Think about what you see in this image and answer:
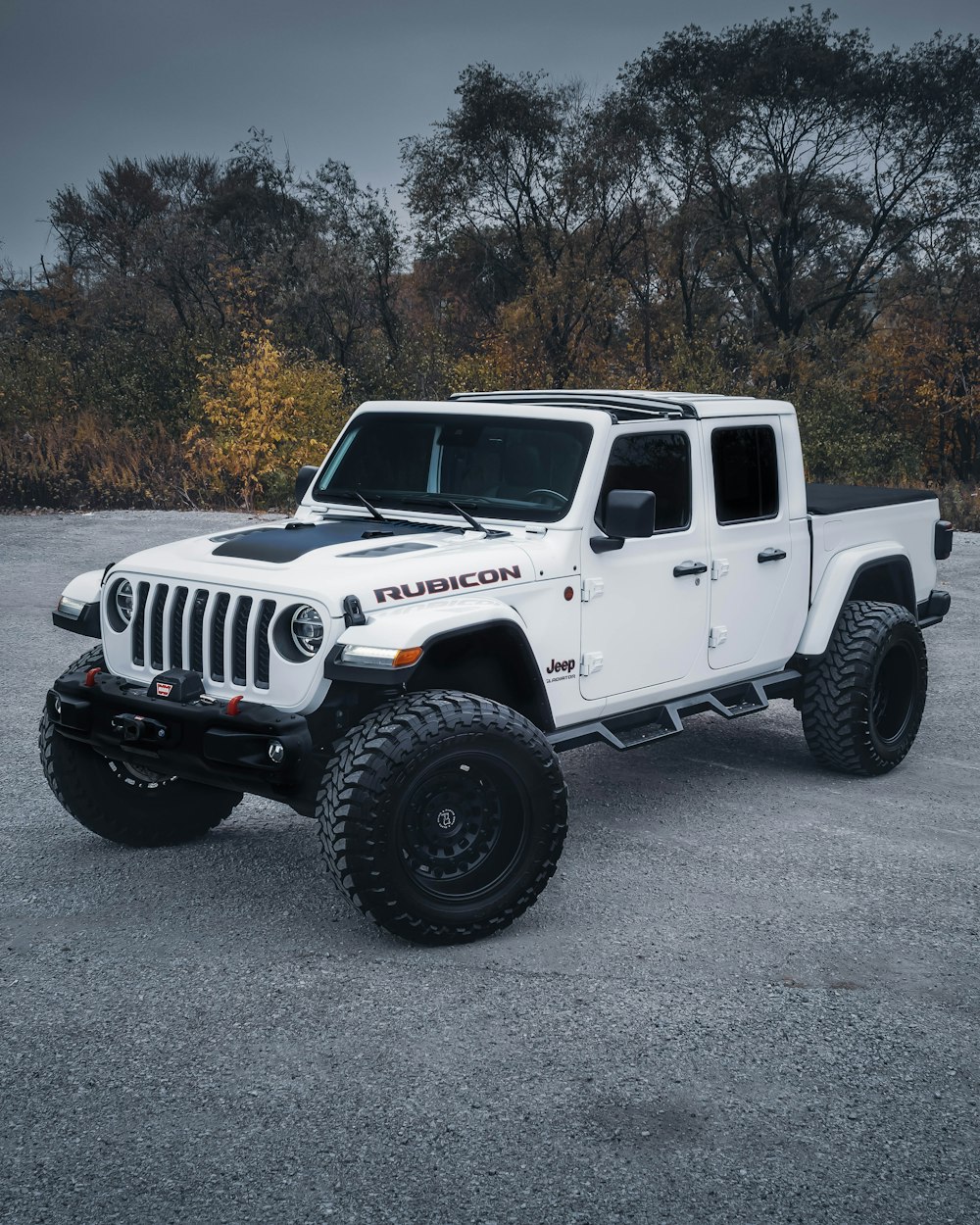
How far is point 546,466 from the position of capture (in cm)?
513

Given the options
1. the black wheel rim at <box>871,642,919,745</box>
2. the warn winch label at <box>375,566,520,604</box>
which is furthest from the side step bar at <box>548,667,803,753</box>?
the warn winch label at <box>375,566,520,604</box>

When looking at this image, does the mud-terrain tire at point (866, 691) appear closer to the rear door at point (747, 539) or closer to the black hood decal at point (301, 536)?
the rear door at point (747, 539)

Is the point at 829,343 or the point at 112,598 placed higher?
the point at 829,343

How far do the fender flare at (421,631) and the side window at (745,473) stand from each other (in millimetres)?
1493

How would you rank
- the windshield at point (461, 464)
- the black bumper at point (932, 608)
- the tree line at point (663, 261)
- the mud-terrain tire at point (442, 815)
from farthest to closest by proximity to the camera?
the tree line at point (663, 261) → the black bumper at point (932, 608) → the windshield at point (461, 464) → the mud-terrain tire at point (442, 815)

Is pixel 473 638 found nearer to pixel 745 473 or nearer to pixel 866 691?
pixel 745 473

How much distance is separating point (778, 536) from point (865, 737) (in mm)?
1166

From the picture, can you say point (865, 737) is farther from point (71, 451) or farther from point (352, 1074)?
point (71, 451)

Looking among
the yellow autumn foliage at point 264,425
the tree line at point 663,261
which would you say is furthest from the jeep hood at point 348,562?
the tree line at point 663,261

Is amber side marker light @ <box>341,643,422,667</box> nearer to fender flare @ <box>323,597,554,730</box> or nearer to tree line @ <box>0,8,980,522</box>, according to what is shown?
fender flare @ <box>323,597,554,730</box>

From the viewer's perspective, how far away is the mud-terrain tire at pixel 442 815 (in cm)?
398

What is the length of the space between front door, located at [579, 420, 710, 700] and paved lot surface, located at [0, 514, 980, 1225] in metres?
0.83

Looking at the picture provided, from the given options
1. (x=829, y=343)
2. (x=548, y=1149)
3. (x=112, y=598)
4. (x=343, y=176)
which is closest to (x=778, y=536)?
(x=112, y=598)

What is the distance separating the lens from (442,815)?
4.23m
